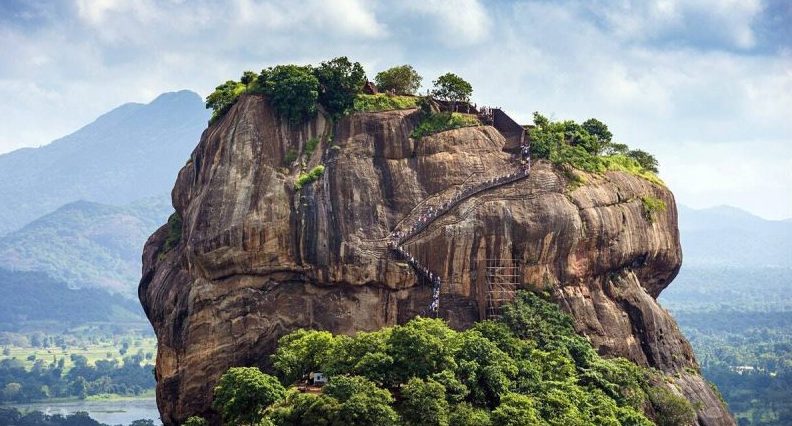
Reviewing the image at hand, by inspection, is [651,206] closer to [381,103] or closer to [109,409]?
[381,103]

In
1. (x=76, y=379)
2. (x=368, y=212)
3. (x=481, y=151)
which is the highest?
(x=481, y=151)

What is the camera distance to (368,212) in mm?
49562

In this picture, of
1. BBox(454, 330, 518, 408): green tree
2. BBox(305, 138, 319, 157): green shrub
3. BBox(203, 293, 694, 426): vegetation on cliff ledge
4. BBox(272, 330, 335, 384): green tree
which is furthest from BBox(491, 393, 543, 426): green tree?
BBox(305, 138, 319, 157): green shrub

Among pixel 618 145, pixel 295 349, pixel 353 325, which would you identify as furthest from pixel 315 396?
pixel 618 145

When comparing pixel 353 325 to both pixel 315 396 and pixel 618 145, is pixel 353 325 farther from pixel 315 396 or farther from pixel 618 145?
pixel 618 145

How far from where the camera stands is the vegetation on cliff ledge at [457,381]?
128 feet

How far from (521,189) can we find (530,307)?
571 cm

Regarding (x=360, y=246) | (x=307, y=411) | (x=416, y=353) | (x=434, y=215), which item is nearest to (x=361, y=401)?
(x=307, y=411)

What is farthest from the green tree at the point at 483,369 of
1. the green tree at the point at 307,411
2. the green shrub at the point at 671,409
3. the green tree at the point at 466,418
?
the green shrub at the point at 671,409

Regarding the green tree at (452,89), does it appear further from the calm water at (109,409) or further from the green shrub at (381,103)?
the calm water at (109,409)

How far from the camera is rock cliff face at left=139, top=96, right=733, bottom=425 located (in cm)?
4831

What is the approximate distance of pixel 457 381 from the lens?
A: 135 ft

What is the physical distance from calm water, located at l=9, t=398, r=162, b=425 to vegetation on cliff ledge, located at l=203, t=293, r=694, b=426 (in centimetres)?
8816

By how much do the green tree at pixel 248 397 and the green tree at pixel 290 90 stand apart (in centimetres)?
1468
